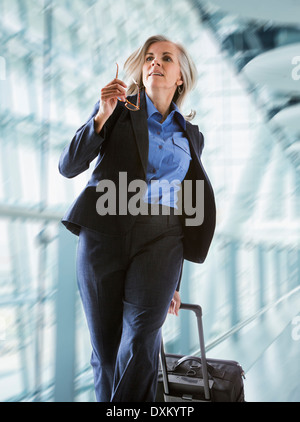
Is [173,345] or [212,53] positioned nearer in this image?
[173,345]

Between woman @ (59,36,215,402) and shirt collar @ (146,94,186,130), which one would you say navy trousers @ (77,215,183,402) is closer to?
woman @ (59,36,215,402)

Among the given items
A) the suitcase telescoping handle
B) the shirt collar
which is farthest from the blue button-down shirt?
the suitcase telescoping handle

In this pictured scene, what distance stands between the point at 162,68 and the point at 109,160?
366 millimetres

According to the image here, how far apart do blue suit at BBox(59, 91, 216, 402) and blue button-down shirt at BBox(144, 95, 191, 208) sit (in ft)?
0.16

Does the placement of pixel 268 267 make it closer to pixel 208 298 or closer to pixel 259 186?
pixel 259 186

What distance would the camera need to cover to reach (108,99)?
1.19m

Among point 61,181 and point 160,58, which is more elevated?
point 160,58

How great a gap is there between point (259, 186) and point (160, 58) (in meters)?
4.94

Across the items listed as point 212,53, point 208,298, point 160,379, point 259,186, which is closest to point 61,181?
point 160,379

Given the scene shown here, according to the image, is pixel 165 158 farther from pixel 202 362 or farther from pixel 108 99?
pixel 202 362

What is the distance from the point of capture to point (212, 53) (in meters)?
4.03

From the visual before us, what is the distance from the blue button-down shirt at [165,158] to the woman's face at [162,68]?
6cm

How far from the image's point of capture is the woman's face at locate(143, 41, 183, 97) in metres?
1.39

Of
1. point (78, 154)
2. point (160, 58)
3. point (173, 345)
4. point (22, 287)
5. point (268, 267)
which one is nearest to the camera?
point (78, 154)
